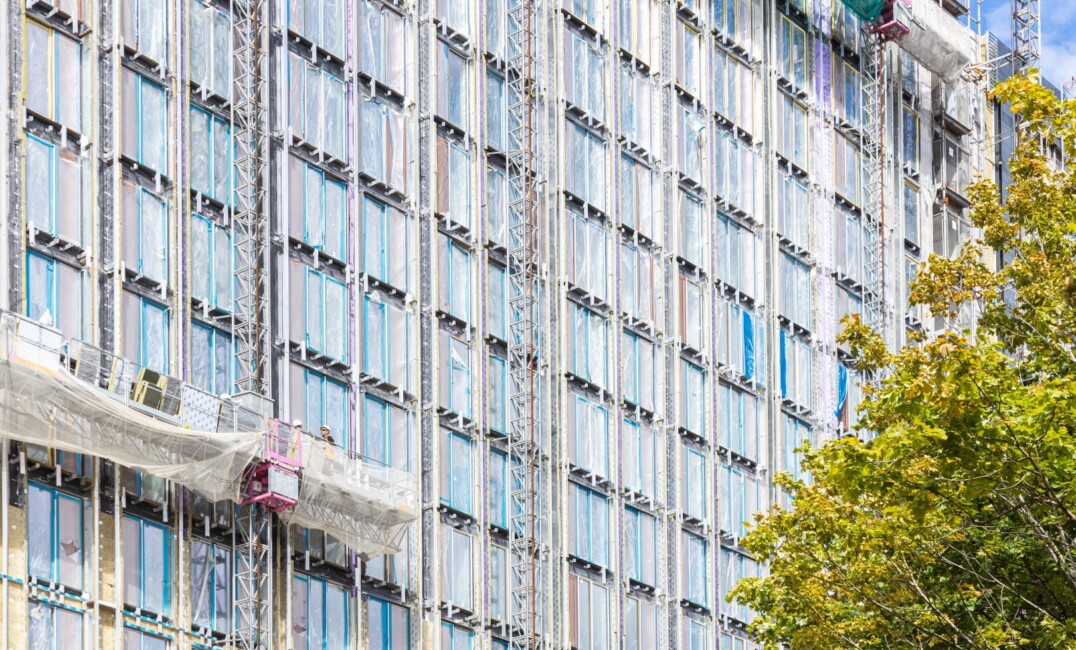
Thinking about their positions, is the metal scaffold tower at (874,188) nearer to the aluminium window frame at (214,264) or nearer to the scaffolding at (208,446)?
the scaffolding at (208,446)

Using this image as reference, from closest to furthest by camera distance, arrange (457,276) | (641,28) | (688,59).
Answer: (457,276)
(641,28)
(688,59)

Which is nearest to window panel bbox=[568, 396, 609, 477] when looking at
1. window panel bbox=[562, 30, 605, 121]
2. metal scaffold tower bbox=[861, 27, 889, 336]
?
window panel bbox=[562, 30, 605, 121]

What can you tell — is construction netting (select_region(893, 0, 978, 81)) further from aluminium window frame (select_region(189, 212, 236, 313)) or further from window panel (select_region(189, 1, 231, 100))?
aluminium window frame (select_region(189, 212, 236, 313))

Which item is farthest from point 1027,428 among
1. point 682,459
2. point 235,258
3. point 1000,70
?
point 1000,70

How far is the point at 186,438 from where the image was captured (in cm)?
6075

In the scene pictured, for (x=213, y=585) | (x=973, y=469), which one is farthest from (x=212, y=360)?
(x=973, y=469)

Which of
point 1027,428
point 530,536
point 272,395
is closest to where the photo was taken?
point 1027,428

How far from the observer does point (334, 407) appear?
69.1 meters

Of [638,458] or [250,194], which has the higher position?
[250,194]

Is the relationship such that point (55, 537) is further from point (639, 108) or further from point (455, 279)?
point (639, 108)

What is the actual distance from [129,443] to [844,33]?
48500 millimetres

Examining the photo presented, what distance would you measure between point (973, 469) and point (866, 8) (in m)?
59.6

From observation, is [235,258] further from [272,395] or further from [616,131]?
[616,131]

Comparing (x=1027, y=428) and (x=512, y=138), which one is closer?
(x=1027, y=428)
